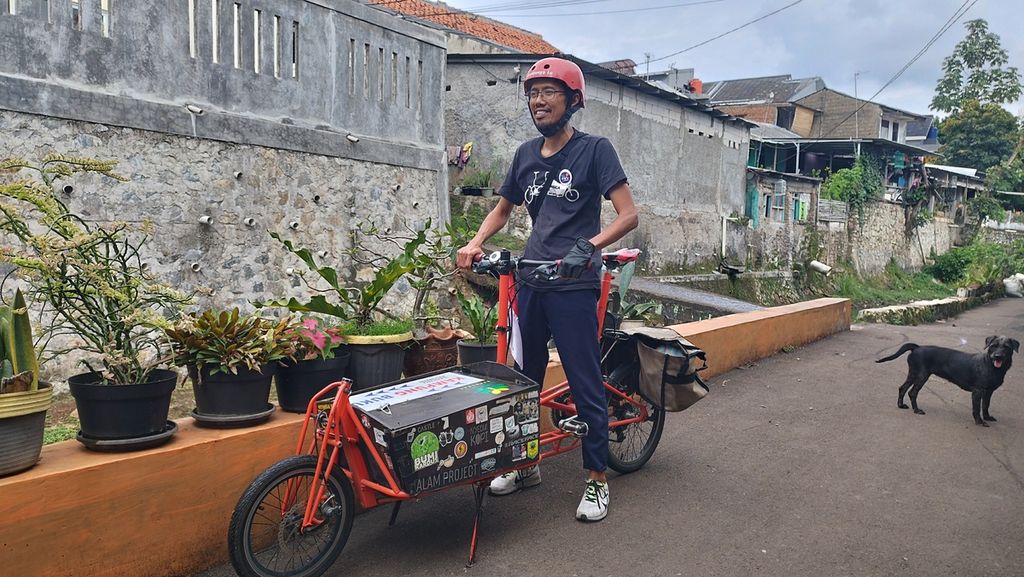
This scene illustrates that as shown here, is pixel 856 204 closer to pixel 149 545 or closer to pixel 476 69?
pixel 476 69

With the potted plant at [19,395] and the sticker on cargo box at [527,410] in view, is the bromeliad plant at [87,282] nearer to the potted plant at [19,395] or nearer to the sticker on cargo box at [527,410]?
the potted plant at [19,395]

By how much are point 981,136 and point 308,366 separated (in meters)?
49.8

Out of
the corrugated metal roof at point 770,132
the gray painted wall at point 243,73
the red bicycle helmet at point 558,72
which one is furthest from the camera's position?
the corrugated metal roof at point 770,132

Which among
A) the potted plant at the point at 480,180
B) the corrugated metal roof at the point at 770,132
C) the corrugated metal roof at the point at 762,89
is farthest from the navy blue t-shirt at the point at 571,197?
the corrugated metal roof at the point at 762,89

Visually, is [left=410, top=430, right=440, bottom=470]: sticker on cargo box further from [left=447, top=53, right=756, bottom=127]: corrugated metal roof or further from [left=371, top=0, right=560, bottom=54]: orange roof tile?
[left=371, top=0, right=560, bottom=54]: orange roof tile

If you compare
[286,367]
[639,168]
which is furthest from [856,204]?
[286,367]

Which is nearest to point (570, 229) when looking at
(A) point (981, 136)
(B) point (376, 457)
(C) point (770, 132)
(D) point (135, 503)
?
(B) point (376, 457)

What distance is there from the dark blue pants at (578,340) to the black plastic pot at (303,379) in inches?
38.3

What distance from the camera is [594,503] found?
3.67m

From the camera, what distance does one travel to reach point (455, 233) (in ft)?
15.1

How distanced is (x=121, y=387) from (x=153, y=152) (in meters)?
5.30

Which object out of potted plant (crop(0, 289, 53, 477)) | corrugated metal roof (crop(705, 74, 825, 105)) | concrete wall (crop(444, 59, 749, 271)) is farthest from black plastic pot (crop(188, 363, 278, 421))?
corrugated metal roof (crop(705, 74, 825, 105))

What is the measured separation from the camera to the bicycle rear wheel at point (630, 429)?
4.21 meters

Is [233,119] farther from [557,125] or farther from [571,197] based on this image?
[571,197]
